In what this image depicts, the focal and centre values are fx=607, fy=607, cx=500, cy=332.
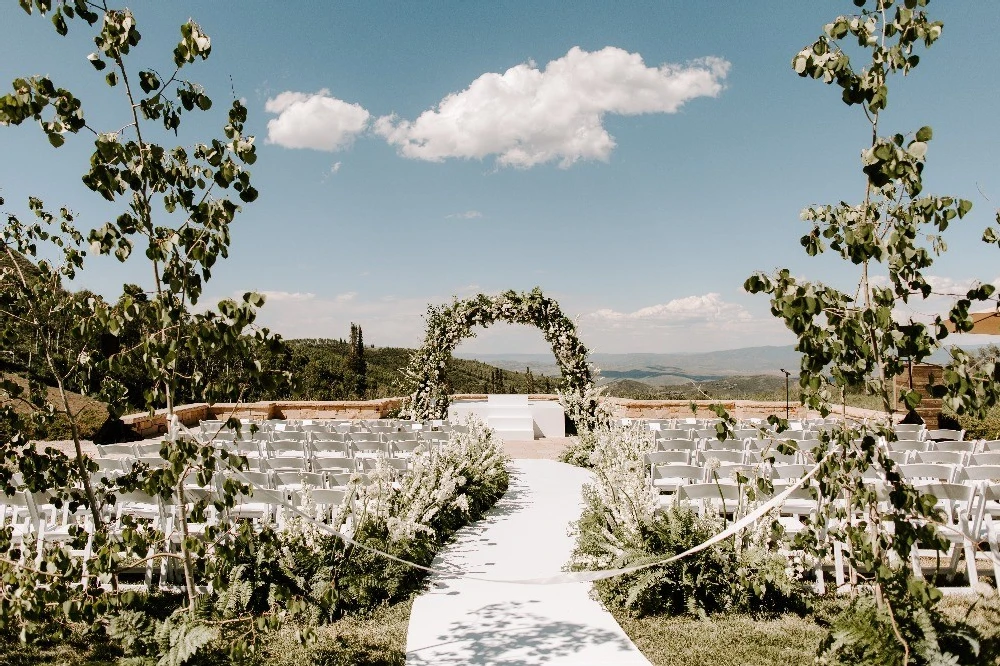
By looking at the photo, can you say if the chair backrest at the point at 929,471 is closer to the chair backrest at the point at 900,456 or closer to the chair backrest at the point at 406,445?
the chair backrest at the point at 900,456

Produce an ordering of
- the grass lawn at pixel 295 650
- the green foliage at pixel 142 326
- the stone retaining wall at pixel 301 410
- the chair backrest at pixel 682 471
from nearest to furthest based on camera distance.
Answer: the green foliage at pixel 142 326 < the grass lawn at pixel 295 650 < the chair backrest at pixel 682 471 < the stone retaining wall at pixel 301 410

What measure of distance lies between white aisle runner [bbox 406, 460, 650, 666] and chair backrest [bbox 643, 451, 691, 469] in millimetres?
1359

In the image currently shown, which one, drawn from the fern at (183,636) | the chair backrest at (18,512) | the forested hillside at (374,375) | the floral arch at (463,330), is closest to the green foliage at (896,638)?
the fern at (183,636)

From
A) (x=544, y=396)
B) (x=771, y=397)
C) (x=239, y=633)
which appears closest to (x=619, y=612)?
(x=239, y=633)

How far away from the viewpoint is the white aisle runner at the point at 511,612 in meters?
3.86

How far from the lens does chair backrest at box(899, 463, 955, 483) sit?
6113mm

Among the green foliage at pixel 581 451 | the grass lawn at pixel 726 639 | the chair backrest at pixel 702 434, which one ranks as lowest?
the grass lawn at pixel 726 639

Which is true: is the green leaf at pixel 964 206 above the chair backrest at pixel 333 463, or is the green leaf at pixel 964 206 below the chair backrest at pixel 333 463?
above

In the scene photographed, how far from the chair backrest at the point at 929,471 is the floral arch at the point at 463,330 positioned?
25.4 ft

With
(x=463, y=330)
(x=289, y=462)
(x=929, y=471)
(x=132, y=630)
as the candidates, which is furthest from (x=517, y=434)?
(x=132, y=630)

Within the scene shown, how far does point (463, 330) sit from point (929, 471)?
963 centimetres

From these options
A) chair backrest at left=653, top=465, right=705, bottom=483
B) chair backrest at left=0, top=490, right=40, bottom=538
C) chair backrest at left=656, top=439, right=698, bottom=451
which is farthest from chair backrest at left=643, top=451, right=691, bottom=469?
chair backrest at left=0, top=490, right=40, bottom=538

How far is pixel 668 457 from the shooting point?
7785 millimetres

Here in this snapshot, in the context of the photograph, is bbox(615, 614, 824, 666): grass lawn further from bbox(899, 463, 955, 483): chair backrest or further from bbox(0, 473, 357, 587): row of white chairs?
bbox(899, 463, 955, 483): chair backrest
